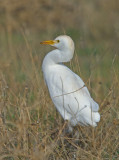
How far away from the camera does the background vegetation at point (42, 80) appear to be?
9.71 ft

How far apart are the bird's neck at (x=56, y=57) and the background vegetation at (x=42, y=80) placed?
23cm

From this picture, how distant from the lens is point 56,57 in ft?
10.6

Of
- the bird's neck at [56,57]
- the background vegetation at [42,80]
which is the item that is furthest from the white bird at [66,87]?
the background vegetation at [42,80]

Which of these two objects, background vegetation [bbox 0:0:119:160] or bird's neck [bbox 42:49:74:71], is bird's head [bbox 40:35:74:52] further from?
background vegetation [bbox 0:0:119:160]

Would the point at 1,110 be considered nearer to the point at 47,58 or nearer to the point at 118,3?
the point at 47,58

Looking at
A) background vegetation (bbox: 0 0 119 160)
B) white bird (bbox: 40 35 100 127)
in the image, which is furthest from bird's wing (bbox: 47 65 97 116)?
background vegetation (bbox: 0 0 119 160)

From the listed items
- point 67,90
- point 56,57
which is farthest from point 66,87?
point 56,57

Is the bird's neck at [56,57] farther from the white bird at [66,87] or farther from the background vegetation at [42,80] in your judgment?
the background vegetation at [42,80]

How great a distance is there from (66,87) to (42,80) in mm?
895

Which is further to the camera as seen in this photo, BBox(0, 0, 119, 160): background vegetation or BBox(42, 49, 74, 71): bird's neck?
BBox(42, 49, 74, 71): bird's neck

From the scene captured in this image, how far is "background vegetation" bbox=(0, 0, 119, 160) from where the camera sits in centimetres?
296

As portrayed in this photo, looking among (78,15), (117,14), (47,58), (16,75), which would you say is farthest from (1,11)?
(47,58)

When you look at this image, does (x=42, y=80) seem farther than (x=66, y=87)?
Yes

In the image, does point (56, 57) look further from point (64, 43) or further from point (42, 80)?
point (42, 80)
